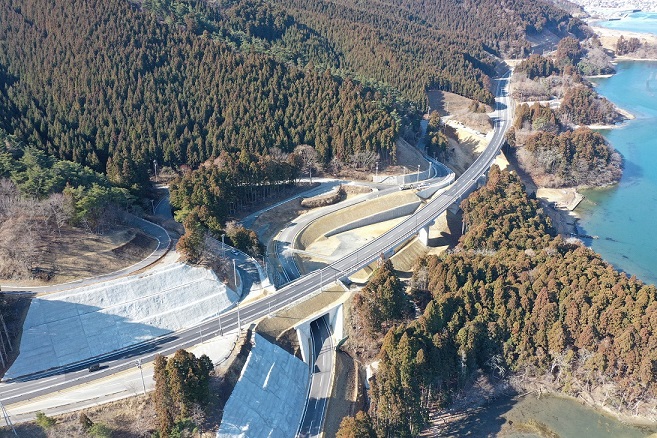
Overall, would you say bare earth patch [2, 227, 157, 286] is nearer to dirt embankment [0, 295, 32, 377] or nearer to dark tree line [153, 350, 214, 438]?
dirt embankment [0, 295, 32, 377]

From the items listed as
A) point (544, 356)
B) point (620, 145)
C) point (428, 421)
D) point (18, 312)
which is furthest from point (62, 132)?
point (620, 145)

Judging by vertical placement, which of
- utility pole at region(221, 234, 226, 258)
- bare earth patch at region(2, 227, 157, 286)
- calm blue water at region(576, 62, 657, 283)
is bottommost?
calm blue water at region(576, 62, 657, 283)

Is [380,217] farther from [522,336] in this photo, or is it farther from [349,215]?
[522,336]

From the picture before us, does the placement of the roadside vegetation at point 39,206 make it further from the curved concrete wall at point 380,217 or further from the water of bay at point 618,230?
the water of bay at point 618,230

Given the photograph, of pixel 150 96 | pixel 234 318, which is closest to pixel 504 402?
pixel 234 318

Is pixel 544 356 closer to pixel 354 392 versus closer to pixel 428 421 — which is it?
pixel 428 421

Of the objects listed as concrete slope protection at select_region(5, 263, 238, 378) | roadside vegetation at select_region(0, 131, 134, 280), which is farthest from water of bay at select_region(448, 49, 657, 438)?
roadside vegetation at select_region(0, 131, 134, 280)
